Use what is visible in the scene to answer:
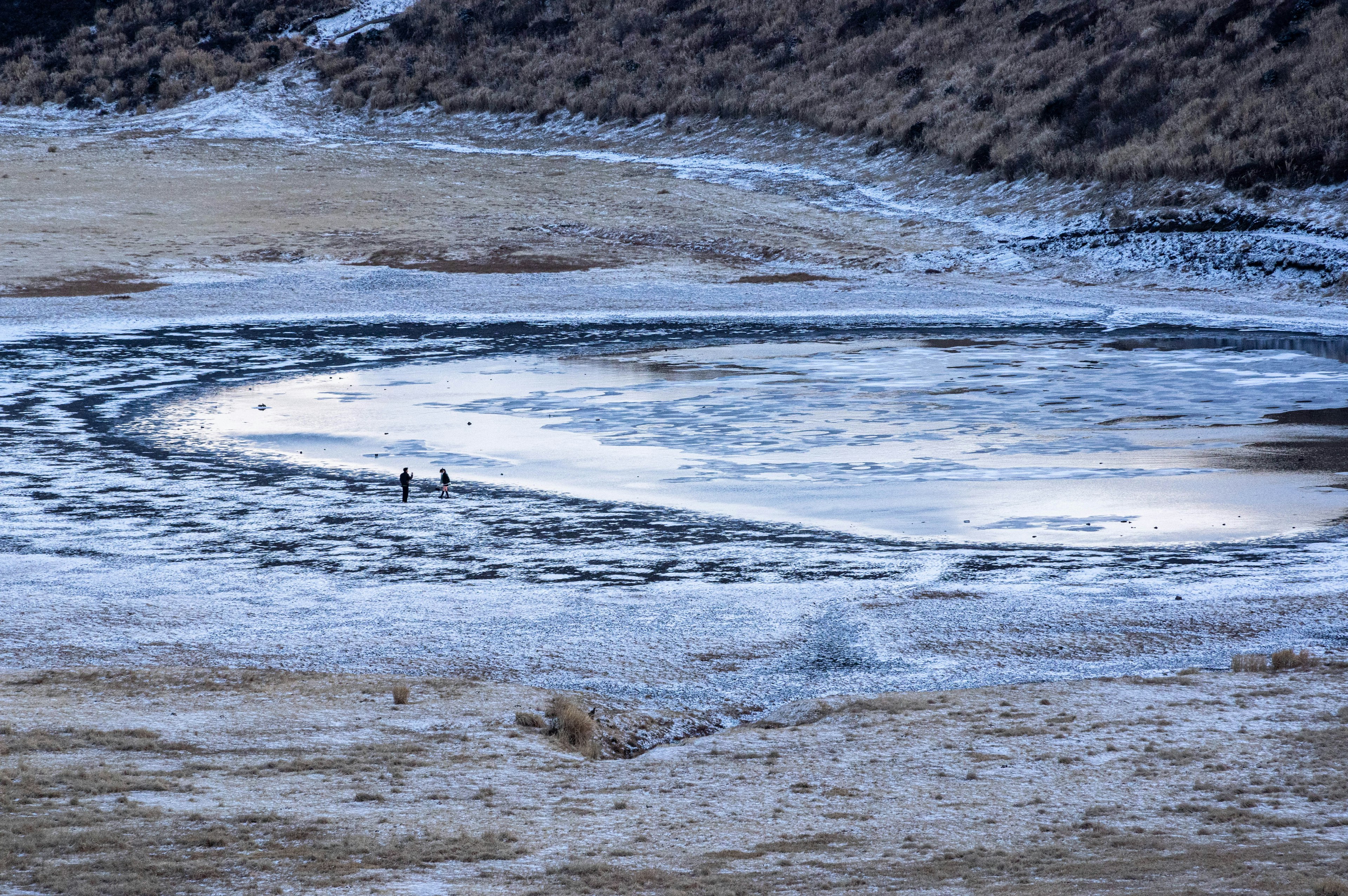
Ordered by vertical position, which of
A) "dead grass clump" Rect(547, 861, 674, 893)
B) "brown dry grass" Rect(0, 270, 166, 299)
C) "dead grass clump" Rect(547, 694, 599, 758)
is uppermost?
"brown dry grass" Rect(0, 270, 166, 299)

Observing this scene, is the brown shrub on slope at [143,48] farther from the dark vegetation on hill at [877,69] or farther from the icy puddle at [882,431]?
the icy puddle at [882,431]

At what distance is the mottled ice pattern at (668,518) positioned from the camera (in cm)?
1193

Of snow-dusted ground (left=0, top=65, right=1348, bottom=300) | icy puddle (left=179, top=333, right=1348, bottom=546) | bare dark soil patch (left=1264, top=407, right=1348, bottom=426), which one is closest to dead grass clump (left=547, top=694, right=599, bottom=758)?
icy puddle (left=179, top=333, right=1348, bottom=546)

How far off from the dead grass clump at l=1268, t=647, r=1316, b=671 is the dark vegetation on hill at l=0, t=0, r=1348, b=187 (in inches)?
1069

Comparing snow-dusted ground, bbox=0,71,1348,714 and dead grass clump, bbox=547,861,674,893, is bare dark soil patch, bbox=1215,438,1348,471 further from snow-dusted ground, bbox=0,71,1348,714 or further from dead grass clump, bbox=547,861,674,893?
dead grass clump, bbox=547,861,674,893

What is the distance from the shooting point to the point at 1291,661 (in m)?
10.9

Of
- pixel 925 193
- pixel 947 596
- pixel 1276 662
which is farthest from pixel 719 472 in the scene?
pixel 925 193

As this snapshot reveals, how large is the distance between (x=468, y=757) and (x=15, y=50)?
70.3 m

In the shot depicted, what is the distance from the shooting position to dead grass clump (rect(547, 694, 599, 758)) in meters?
9.80

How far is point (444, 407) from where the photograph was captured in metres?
22.8

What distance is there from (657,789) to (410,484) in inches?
367

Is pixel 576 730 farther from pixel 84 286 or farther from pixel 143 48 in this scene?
pixel 143 48

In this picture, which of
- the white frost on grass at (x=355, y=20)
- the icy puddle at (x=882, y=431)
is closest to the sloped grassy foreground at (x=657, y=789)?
the icy puddle at (x=882, y=431)

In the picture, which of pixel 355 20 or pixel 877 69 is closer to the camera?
pixel 877 69
